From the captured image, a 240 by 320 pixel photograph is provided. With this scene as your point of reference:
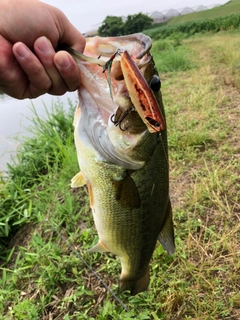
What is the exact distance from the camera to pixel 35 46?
1269mm

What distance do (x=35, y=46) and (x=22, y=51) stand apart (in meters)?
0.06

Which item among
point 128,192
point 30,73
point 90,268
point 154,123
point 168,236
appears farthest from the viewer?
point 90,268

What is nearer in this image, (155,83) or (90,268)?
(155,83)

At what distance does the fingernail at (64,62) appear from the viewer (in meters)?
1.24

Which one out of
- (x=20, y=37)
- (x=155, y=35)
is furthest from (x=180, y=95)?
(x=155, y=35)

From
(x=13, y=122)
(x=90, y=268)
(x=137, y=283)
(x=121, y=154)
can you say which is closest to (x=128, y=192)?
(x=121, y=154)

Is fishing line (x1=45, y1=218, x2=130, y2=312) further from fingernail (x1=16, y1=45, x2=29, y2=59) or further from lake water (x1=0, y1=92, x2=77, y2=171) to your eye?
lake water (x1=0, y1=92, x2=77, y2=171)

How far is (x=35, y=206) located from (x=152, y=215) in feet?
7.00

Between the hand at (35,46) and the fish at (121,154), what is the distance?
0.26 feet

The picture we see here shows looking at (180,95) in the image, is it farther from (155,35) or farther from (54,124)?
(155,35)

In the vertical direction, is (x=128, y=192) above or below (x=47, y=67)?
below

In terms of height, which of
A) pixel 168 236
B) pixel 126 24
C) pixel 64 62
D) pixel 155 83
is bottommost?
pixel 126 24

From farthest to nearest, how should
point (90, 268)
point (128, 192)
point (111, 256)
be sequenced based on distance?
point (111, 256) < point (90, 268) < point (128, 192)

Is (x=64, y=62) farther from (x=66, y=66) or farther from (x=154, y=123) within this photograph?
(x=154, y=123)
